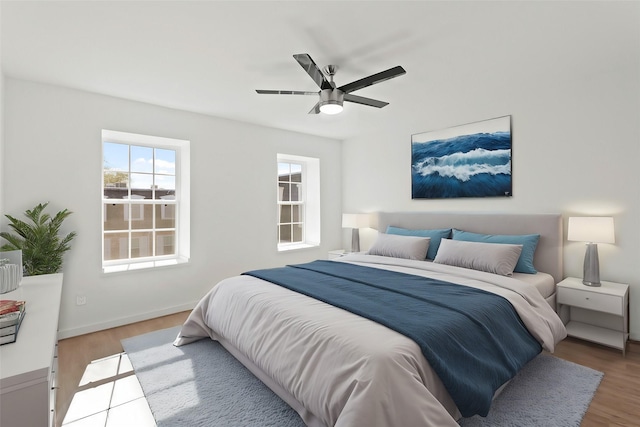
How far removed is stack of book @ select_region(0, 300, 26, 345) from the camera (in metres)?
1.25

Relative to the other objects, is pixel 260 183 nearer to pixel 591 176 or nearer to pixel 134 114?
pixel 134 114

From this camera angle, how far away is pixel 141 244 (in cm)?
390

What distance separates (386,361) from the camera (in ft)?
4.93

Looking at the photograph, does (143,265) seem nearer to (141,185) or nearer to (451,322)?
(141,185)

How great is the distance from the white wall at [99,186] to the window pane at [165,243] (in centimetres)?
36

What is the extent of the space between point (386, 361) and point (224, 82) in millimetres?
2740

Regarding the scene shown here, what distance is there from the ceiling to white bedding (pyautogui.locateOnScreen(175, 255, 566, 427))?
1.83m

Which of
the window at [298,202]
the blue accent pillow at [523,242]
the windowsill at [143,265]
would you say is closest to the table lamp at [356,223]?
the window at [298,202]

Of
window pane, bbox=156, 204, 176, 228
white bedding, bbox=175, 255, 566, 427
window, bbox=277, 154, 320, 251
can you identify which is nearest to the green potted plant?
window pane, bbox=156, 204, 176, 228

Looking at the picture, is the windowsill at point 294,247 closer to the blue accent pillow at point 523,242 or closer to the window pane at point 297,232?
the window pane at point 297,232

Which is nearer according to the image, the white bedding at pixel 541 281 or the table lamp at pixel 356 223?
the white bedding at pixel 541 281

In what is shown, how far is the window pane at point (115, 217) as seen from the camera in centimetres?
366

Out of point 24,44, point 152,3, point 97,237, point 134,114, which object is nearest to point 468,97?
point 152,3

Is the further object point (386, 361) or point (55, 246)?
point (55, 246)
